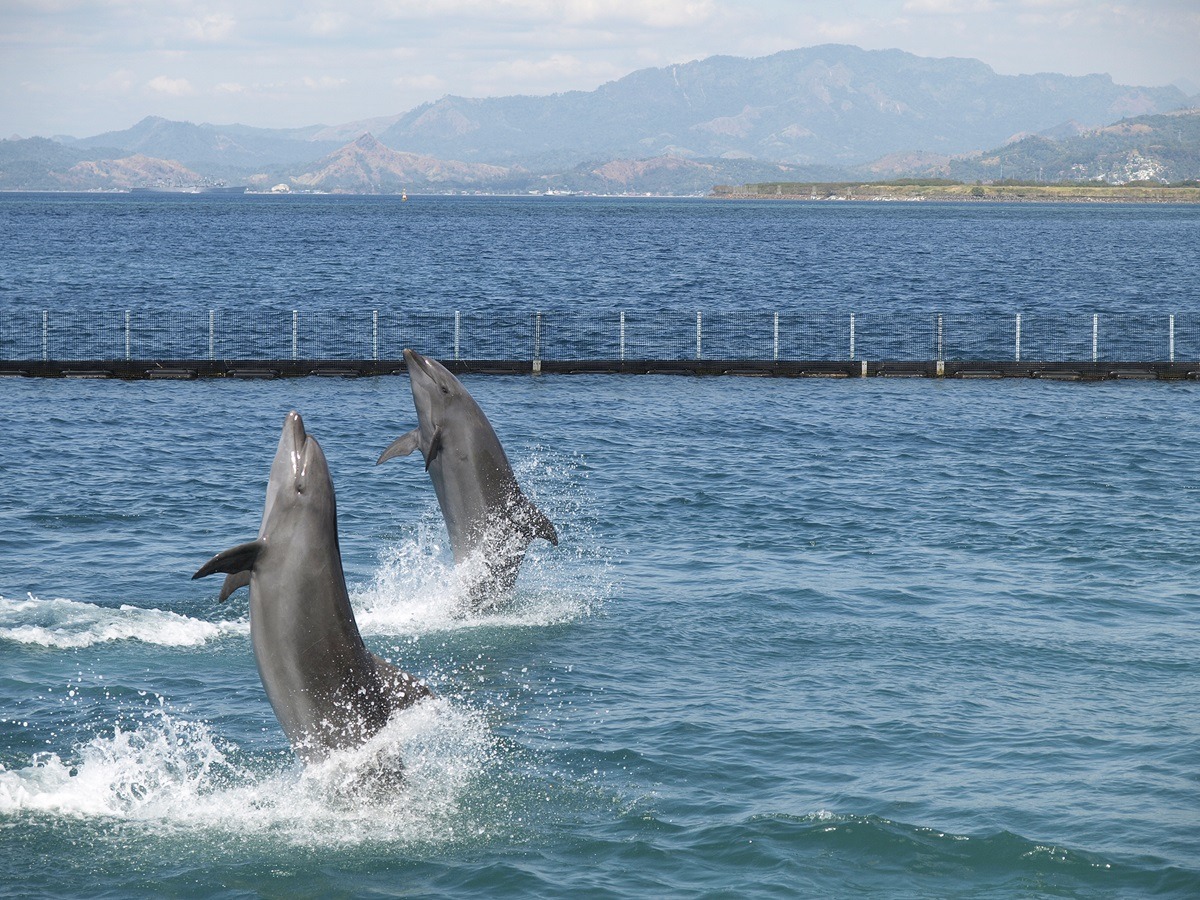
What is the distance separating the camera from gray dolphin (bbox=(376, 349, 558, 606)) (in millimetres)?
19312

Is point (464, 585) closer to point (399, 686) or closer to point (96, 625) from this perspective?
point (96, 625)

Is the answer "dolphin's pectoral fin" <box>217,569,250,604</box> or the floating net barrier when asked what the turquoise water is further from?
the floating net barrier

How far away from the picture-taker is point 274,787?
48.4ft

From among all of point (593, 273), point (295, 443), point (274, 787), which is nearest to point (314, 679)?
point (295, 443)

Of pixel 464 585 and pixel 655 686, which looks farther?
pixel 464 585

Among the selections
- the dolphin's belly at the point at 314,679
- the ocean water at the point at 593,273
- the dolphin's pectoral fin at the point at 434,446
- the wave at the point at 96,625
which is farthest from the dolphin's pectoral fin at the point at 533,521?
the ocean water at the point at 593,273

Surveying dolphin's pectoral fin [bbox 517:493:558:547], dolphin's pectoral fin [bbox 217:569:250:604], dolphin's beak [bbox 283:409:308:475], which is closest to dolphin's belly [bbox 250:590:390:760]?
dolphin's pectoral fin [bbox 217:569:250:604]

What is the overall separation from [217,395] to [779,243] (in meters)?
139

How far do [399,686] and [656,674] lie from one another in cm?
652

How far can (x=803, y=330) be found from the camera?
7731 cm

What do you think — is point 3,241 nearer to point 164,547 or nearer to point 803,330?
point 803,330

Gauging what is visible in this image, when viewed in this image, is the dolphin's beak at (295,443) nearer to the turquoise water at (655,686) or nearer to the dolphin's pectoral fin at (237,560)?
A: the dolphin's pectoral fin at (237,560)

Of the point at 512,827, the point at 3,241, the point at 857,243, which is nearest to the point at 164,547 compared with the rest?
the point at 512,827

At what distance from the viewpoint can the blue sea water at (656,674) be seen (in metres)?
13.7
